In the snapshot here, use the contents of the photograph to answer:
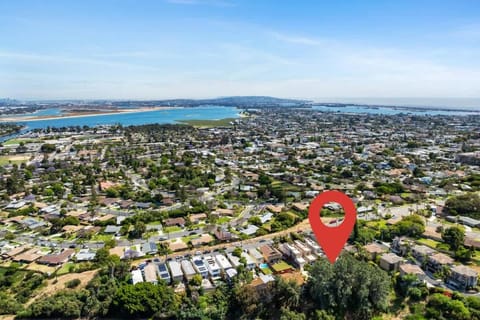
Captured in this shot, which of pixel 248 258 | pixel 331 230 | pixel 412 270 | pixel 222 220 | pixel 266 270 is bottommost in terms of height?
pixel 266 270

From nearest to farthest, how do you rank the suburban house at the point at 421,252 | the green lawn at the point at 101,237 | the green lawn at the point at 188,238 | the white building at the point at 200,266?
1. the white building at the point at 200,266
2. the suburban house at the point at 421,252
3. the green lawn at the point at 188,238
4. the green lawn at the point at 101,237

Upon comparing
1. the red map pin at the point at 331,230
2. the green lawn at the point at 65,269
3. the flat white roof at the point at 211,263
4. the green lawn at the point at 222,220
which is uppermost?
the red map pin at the point at 331,230

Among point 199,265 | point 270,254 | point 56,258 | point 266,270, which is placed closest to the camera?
point 199,265

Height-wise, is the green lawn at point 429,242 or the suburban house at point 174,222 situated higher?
the green lawn at point 429,242

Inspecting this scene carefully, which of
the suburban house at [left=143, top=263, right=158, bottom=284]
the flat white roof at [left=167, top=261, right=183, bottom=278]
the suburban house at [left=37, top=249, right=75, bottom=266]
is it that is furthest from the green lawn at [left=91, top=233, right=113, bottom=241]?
the flat white roof at [left=167, top=261, right=183, bottom=278]

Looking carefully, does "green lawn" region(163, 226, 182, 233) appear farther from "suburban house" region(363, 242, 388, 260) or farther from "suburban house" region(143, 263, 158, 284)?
"suburban house" region(363, 242, 388, 260)

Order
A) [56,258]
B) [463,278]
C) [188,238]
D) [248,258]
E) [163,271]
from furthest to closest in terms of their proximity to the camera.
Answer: [188,238]
[56,258]
[248,258]
[163,271]
[463,278]

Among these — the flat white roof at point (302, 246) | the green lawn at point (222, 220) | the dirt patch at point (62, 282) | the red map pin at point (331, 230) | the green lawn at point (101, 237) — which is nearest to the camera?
the red map pin at point (331, 230)

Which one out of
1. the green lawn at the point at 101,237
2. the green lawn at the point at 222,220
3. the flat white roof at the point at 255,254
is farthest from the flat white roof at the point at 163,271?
the green lawn at the point at 222,220

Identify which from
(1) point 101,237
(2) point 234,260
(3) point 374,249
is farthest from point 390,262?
(1) point 101,237

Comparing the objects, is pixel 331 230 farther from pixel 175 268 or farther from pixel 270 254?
pixel 175 268

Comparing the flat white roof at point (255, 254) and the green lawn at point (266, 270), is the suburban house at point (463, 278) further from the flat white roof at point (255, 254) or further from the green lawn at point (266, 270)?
the flat white roof at point (255, 254)
